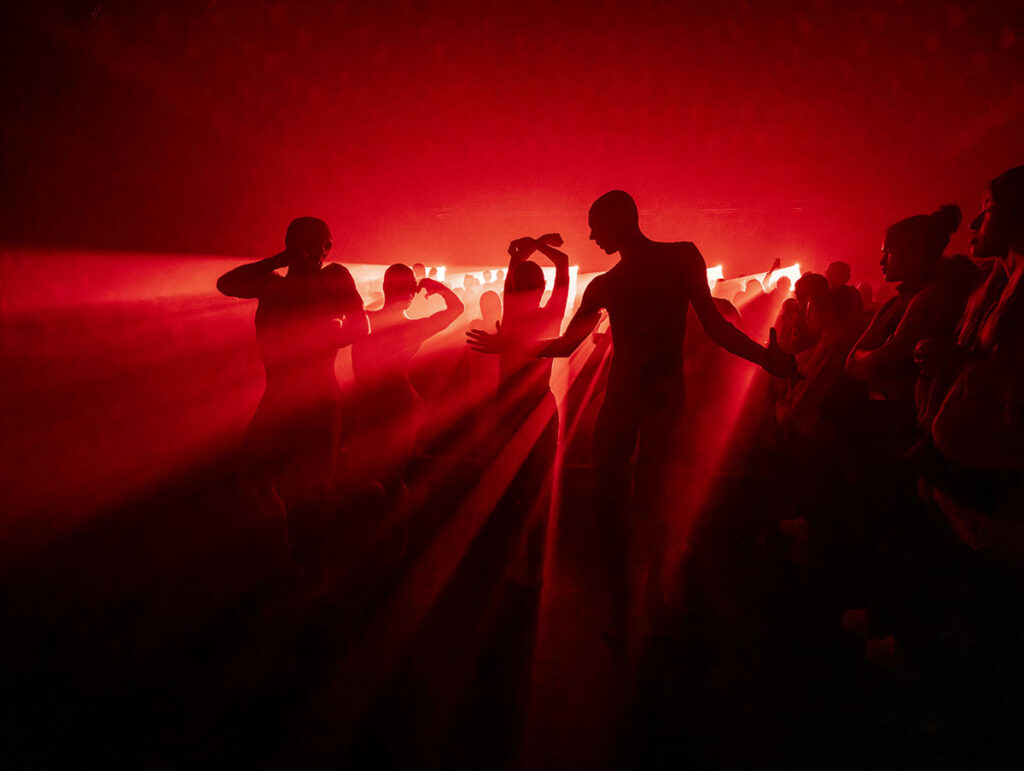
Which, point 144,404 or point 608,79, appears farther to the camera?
point 608,79

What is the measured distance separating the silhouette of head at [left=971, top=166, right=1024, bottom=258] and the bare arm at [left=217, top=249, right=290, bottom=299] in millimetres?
3457

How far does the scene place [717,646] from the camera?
2246mm

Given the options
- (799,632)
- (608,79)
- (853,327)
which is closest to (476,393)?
(799,632)

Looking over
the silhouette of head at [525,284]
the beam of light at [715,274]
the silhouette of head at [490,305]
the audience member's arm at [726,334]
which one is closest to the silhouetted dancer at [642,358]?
the audience member's arm at [726,334]

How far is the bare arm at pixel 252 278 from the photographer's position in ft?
8.54

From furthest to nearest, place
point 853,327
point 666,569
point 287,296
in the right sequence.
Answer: point 853,327 → point 287,296 → point 666,569

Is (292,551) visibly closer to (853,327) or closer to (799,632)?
(799,632)

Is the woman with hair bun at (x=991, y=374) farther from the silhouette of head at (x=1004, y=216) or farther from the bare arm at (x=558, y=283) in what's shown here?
the bare arm at (x=558, y=283)

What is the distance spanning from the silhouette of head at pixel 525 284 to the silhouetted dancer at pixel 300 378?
110 centimetres

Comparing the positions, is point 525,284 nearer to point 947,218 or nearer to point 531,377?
point 531,377

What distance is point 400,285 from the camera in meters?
3.46

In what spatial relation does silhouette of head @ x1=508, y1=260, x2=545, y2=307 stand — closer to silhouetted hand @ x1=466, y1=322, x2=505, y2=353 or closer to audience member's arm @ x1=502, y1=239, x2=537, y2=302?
audience member's arm @ x1=502, y1=239, x2=537, y2=302

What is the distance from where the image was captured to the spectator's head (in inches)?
146

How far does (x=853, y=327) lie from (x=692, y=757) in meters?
3.09
